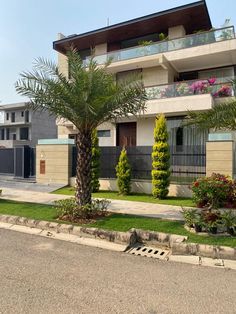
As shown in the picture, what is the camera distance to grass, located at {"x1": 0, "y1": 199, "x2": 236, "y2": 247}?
251 inches

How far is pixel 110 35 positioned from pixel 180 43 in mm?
5839

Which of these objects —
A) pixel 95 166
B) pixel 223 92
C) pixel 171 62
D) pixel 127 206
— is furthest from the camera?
pixel 171 62

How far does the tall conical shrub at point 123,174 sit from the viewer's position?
42.5 ft

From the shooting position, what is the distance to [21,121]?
4300 centimetres

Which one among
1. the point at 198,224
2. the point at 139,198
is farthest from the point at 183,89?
the point at 198,224

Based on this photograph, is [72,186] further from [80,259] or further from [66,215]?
[80,259]

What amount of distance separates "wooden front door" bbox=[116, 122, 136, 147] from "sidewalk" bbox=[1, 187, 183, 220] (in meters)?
8.49

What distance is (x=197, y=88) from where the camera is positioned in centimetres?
1644

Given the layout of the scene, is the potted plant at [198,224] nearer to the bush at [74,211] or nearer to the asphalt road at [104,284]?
the asphalt road at [104,284]

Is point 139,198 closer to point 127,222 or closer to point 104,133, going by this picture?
point 127,222

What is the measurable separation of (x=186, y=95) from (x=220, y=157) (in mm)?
6297

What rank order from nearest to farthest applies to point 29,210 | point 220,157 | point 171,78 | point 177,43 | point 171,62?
point 29,210 → point 220,157 → point 177,43 → point 171,62 → point 171,78

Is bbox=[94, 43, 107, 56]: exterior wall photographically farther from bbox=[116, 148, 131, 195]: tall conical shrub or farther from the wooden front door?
bbox=[116, 148, 131, 195]: tall conical shrub

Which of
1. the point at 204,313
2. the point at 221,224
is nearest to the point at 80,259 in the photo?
the point at 204,313
